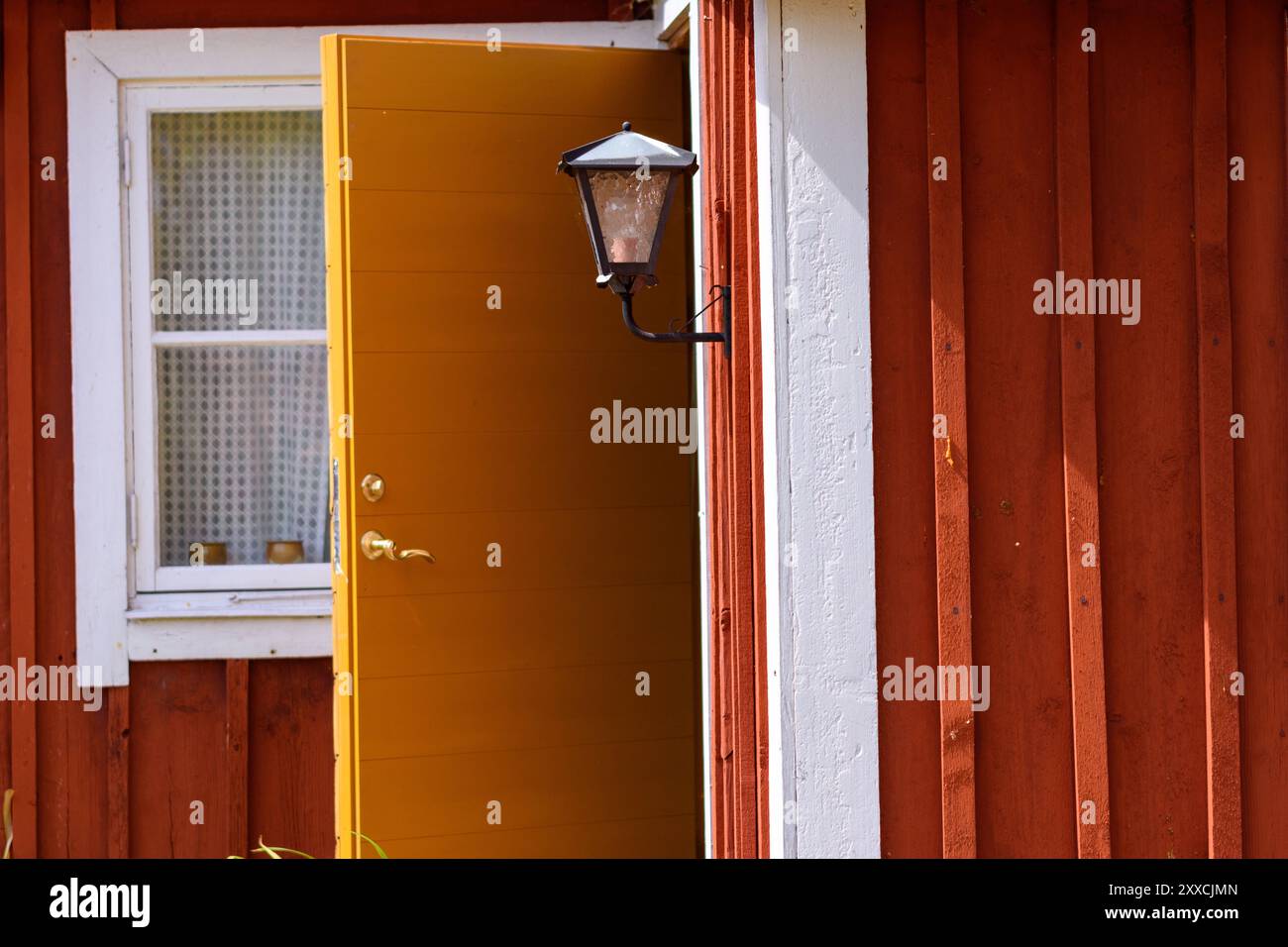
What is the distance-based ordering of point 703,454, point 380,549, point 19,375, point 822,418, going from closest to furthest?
point 822,418 → point 703,454 → point 380,549 → point 19,375

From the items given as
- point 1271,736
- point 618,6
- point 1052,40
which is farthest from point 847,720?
point 618,6

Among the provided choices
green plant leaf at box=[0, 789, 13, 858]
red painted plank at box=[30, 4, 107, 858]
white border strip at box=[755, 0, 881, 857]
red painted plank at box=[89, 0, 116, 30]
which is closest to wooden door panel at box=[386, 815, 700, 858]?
white border strip at box=[755, 0, 881, 857]

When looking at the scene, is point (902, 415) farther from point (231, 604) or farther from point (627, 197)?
point (231, 604)

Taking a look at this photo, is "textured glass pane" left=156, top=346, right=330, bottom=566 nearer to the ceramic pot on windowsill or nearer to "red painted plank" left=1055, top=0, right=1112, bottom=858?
the ceramic pot on windowsill

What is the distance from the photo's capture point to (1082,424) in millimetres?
2443

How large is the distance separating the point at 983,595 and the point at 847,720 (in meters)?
0.36

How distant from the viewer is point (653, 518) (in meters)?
3.17

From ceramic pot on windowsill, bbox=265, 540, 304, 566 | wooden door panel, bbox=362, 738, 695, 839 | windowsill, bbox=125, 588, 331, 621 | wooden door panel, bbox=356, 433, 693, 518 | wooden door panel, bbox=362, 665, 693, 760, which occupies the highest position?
wooden door panel, bbox=356, 433, 693, 518

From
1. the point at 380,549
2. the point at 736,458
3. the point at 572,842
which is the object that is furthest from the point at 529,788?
the point at 736,458

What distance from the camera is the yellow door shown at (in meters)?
2.96

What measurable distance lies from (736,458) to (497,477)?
72 cm

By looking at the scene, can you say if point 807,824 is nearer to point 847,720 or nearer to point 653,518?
point 847,720

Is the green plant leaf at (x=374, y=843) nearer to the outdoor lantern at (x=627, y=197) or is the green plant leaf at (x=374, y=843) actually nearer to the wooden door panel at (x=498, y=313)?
the wooden door panel at (x=498, y=313)

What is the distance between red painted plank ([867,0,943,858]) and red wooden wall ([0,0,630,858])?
4.12 ft
